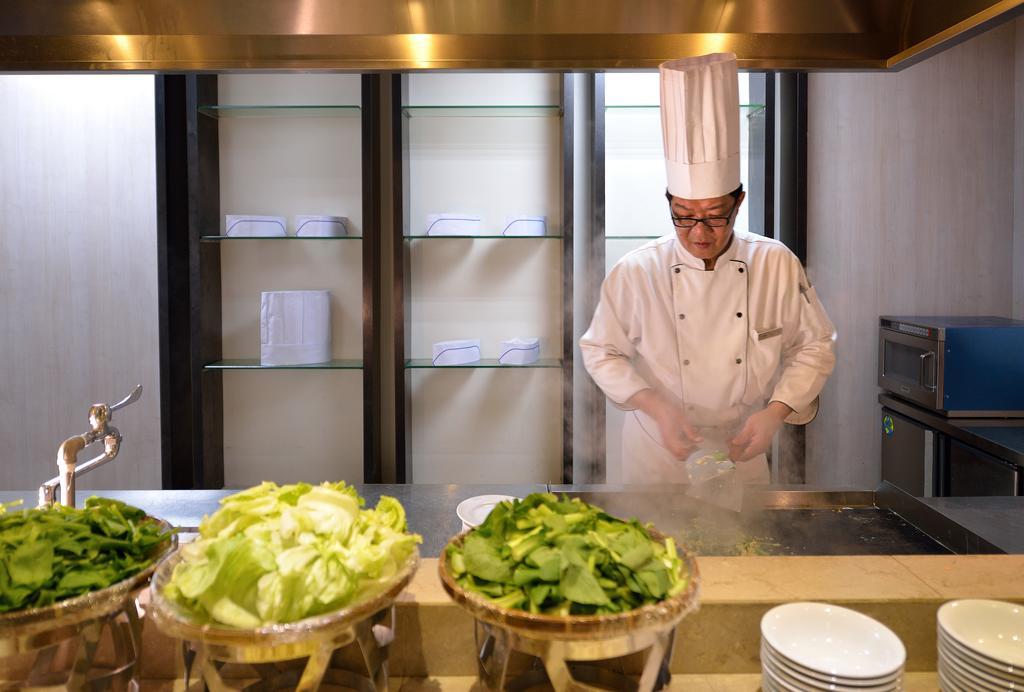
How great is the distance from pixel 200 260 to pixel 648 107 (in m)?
1.85

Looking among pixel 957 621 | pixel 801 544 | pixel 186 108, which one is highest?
pixel 186 108

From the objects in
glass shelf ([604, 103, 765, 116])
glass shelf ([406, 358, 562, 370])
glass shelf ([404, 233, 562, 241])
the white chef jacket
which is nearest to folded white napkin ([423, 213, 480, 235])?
glass shelf ([404, 233, 562, 241])

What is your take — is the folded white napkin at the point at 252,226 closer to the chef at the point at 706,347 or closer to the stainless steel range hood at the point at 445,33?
the chef at the point at 706,347

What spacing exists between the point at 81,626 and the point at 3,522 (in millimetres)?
188

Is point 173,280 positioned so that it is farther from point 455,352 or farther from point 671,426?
point 671,426

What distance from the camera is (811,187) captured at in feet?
10.3

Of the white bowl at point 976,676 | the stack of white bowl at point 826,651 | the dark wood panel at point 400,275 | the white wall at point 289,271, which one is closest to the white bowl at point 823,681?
the stack of white bowl at point 826,651

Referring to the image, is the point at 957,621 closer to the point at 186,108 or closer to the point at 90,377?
the point at 186,108

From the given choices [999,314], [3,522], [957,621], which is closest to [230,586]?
[3,522]

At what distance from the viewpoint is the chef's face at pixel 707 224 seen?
2149 millimetres

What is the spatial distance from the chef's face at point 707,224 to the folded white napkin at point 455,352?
40.8 inches

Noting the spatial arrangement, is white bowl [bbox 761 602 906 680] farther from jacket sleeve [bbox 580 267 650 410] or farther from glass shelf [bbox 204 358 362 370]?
glass shelf [bbox 204 358 362 370]

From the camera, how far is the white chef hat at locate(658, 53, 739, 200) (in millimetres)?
1471

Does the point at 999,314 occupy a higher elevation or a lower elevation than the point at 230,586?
higher
